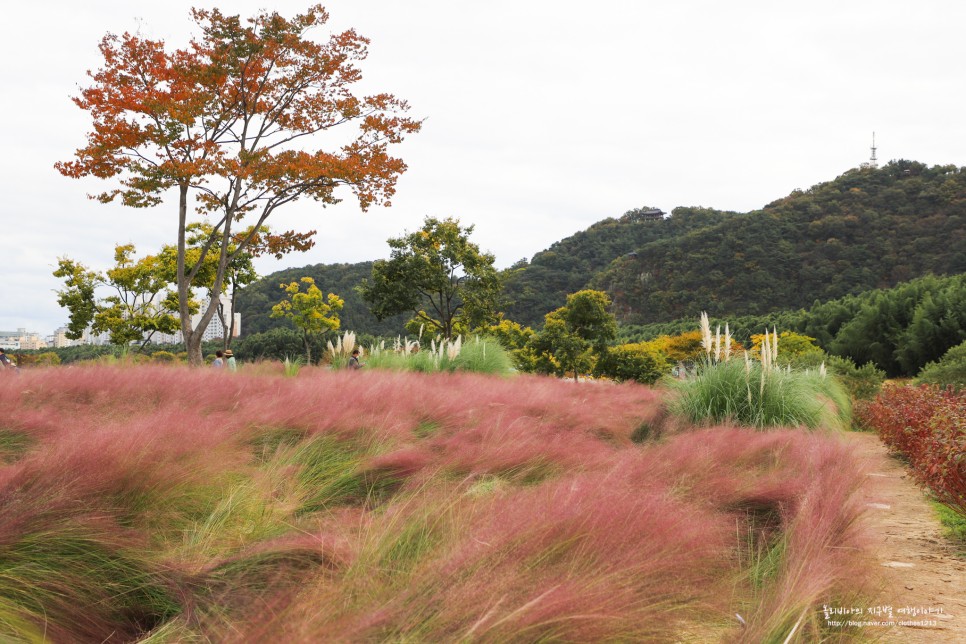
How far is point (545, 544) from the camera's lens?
6.17 ft

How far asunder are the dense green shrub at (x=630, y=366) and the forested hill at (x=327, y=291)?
2170 centimetres

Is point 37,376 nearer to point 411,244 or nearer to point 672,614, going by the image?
point 672,614

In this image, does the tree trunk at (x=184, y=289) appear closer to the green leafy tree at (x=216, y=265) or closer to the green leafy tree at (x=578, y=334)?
the green leafy tree at (x=216, y=265)

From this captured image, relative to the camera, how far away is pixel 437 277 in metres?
21.4

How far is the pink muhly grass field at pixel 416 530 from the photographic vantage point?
156cm

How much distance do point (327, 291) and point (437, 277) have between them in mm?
22387

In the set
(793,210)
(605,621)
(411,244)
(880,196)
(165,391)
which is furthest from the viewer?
(793,210)

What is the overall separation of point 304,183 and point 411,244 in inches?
357

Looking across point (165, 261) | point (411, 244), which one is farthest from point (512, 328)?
point (165, 261)

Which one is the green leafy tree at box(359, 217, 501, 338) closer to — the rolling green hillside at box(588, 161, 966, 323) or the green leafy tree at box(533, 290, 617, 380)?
the green leafy tree at box(533, 290, 617, 380)

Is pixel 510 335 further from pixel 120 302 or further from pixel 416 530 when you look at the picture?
pixel 416 530

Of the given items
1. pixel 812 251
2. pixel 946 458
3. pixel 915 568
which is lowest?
pixel 915 568

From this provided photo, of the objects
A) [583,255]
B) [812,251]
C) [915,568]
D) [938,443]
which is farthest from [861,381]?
[583,255]

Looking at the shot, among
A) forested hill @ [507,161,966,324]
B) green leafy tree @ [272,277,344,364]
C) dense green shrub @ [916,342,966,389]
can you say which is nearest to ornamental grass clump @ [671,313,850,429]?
dense green shrub @ [916,342,966,389]
